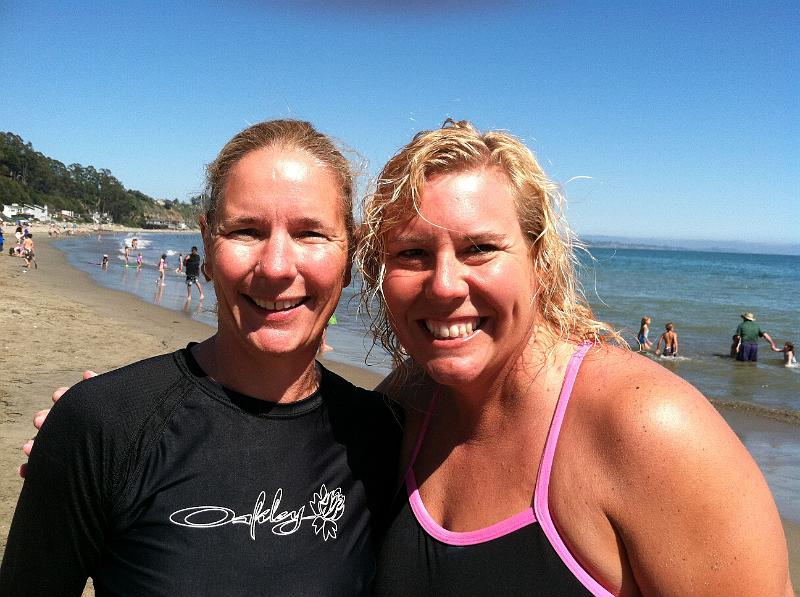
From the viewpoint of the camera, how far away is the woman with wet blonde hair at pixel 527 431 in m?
1.67

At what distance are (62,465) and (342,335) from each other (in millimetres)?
15940

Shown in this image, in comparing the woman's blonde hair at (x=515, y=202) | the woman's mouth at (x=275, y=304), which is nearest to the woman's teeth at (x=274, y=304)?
the woman's mouth at (x=275, y=304)

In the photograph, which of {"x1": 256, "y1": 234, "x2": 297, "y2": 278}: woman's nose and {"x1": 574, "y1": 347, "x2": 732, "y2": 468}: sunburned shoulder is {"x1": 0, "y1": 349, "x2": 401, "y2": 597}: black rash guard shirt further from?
{"x1": 574, "y1": 347, "x2": 732, "y2": 468}: sunburned shoulder

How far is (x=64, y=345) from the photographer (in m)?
11.4

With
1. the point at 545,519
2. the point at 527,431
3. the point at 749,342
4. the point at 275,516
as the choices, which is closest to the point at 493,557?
the point at 545,519

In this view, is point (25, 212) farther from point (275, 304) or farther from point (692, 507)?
point (692, 507)

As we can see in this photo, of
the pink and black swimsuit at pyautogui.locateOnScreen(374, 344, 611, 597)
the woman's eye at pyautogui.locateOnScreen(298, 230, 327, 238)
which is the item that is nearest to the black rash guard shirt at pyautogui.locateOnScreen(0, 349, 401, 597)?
the pink and black swimsuit at pyautogui.locateOnScreen(374, 344, 611, 597)

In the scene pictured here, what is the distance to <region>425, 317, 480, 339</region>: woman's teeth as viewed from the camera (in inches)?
79.3

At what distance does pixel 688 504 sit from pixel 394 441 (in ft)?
3.54

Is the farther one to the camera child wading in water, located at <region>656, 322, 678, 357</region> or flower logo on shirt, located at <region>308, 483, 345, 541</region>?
child wading in water, located at <region>656, 322, 678, 357</region>

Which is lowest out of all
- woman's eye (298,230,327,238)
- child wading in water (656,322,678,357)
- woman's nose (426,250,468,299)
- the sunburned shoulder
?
child wading in water (656,322,678,357)

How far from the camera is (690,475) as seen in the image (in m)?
1.65

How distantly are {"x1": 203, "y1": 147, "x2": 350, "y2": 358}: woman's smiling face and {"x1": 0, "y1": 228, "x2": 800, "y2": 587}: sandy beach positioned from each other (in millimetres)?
3555

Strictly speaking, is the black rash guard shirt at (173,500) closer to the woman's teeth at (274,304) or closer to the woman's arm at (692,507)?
the woman's teeth at (274,304)
